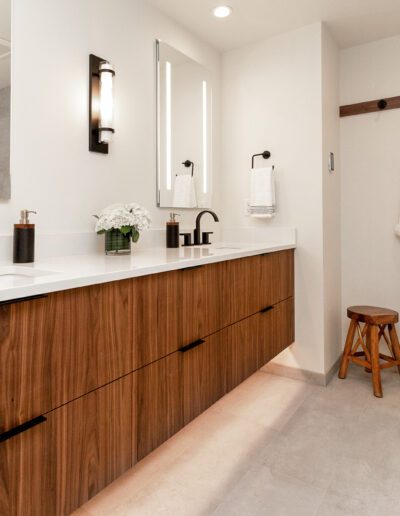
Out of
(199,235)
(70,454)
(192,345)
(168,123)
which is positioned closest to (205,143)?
(168,123)

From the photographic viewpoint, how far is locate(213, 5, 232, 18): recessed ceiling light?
224 cm

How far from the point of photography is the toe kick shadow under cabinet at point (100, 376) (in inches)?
35.4

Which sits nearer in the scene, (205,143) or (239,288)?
(239,288)

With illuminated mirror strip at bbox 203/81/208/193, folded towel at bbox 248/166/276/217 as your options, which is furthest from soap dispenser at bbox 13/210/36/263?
folded towel at bbox 248/166/276/217

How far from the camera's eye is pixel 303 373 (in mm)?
2586

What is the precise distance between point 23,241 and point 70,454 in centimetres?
83

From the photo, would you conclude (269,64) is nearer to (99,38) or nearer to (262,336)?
(99,38)

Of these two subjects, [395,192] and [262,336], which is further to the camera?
[395,192]

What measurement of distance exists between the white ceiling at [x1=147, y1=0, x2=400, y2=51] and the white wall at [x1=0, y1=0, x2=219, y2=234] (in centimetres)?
22

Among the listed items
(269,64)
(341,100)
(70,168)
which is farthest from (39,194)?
(341,100)

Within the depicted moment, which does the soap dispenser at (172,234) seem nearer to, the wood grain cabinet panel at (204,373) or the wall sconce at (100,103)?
the wall sconce at (100,103)

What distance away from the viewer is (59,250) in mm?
1711

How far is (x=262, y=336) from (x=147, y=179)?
3.67ft

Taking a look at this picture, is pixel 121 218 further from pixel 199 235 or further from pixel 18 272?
pixel 199 235
